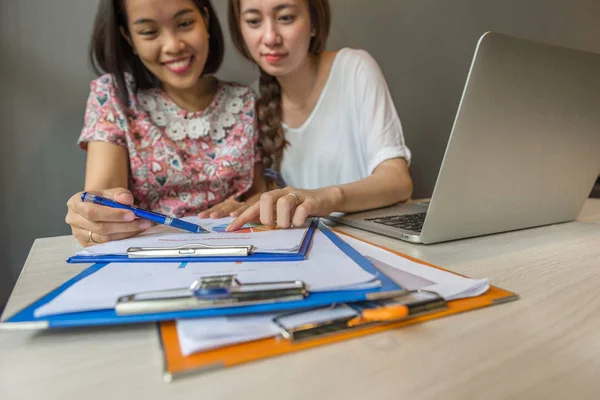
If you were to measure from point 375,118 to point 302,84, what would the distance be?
27 cm

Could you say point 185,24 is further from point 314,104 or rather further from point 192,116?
point 314,104

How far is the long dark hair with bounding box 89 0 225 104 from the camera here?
0.92 m

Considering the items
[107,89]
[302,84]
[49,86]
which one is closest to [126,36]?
[107,89]

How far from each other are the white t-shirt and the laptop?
56 centimetres

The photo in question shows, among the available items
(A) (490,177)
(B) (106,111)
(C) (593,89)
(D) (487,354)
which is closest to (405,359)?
(D) (487,354)

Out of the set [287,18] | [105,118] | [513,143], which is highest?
[287,18]

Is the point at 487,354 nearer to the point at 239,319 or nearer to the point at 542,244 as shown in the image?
the point at 239,319

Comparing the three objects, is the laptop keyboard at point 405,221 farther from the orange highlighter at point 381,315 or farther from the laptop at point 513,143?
the orange highlighter at point 381,315

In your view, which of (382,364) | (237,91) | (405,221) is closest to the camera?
(382,364)

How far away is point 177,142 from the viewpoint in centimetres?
104

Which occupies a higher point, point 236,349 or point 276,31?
point 276,31

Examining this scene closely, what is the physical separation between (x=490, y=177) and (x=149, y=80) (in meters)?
0.90

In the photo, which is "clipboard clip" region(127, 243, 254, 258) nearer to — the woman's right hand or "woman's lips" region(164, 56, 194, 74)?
the woman's right hand

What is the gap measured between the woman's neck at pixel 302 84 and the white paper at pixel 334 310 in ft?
2.66
